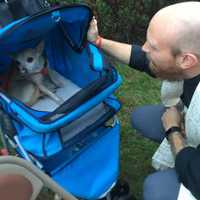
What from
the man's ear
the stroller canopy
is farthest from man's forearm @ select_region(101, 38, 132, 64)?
the man's ear

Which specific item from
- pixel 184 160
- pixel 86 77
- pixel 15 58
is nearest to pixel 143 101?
pixel 86 77

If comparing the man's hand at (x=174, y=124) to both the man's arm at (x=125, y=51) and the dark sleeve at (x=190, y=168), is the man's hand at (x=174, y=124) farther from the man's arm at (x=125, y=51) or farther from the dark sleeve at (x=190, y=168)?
the man's arm at (x=125, y=51)

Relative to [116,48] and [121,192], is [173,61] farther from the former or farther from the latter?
[121,192]

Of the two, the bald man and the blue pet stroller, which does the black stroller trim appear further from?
the bald man

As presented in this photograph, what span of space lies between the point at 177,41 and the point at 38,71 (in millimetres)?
815

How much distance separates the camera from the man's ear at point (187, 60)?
6.79ft

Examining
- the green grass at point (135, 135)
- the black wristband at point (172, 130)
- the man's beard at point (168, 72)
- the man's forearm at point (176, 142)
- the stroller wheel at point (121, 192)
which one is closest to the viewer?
the man's beard at point (168, 72)

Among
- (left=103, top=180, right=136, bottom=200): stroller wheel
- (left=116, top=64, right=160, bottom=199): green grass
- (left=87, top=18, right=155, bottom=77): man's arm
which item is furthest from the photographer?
(left=116, top=64, right=160, bottom=199): green grass

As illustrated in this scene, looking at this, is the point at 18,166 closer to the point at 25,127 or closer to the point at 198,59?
the point at 25,127

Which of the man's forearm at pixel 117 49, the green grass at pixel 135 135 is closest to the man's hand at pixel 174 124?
the man's forearm at pixel 117 49

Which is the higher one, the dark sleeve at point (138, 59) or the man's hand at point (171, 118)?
the dark sleeve at point (138, 59)

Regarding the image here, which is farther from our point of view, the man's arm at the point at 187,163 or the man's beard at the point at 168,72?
the man's beard at the point at 168,72

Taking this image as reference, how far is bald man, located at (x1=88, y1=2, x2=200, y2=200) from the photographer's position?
6.75 feet

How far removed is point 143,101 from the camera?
3727mm
